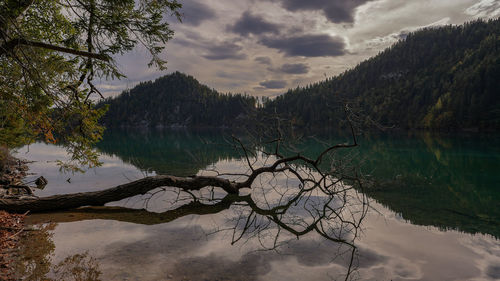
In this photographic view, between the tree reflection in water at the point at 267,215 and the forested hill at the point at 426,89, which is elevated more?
the forested hill at the point at 426,89

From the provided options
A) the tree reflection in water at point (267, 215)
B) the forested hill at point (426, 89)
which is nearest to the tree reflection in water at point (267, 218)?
the tree reflection in water at point (267, 215)

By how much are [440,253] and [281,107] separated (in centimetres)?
15427

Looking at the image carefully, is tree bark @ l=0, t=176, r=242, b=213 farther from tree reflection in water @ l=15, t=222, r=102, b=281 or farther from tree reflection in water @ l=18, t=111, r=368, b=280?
tree reflection in water @ l=15, t=222, r=102, b=281

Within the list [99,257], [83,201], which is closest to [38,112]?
[83,201]

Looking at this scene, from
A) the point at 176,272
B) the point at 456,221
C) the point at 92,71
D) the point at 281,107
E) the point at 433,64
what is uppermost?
the point at 433,64

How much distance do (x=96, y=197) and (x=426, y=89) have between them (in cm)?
14459

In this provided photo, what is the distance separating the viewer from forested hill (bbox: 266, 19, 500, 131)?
75.6 meters

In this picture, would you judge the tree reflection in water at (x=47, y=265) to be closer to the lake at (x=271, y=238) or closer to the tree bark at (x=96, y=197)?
the lake at (x=271, y=238)

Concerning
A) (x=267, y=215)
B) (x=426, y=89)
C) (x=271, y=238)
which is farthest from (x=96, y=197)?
(x=426, y=89)

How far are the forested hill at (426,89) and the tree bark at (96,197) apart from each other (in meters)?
4.19

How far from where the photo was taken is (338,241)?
6.59 meters

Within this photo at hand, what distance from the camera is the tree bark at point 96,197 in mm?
8305

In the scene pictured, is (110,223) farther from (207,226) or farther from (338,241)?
(338,241)

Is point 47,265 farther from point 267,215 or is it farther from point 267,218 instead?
point 267,215
